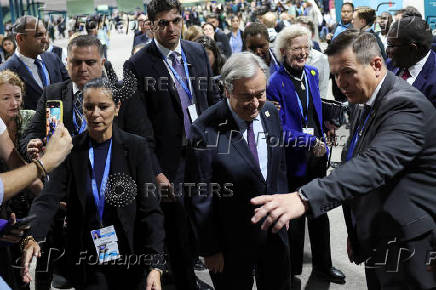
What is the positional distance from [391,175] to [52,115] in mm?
2169

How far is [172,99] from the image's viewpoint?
4.15 m

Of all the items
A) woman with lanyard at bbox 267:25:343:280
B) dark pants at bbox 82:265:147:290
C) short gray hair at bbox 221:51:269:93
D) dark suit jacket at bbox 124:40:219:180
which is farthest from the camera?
woman with lanyard at bbox 267:25:343:280

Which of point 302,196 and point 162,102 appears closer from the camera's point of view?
point 302,196

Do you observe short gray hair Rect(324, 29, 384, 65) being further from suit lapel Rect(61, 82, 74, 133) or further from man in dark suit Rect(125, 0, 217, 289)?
suit lapel Rect(61, 82, 74, 133)

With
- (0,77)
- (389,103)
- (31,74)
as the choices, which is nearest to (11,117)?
(0,77)

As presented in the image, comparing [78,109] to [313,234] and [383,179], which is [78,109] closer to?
[383,179]

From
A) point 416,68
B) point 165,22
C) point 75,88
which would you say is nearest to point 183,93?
point 165,22

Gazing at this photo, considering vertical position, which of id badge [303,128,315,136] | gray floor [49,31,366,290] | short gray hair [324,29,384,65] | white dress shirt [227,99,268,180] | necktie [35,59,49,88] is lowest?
gray floor [49,31,366,290]

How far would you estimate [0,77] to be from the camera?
399 centimetres

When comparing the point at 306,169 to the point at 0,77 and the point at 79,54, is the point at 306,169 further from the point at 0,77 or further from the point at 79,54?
the point at 0,77

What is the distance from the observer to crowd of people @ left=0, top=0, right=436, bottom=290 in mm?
2545

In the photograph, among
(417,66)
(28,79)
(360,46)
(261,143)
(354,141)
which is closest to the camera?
(360,46)

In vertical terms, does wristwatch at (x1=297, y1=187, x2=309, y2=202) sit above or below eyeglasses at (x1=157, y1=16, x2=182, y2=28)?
below

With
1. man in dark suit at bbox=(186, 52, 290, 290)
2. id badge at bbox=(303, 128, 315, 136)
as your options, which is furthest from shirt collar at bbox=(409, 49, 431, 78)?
Result: man in dark suit at bbox=(186, 52, 290, 290)
